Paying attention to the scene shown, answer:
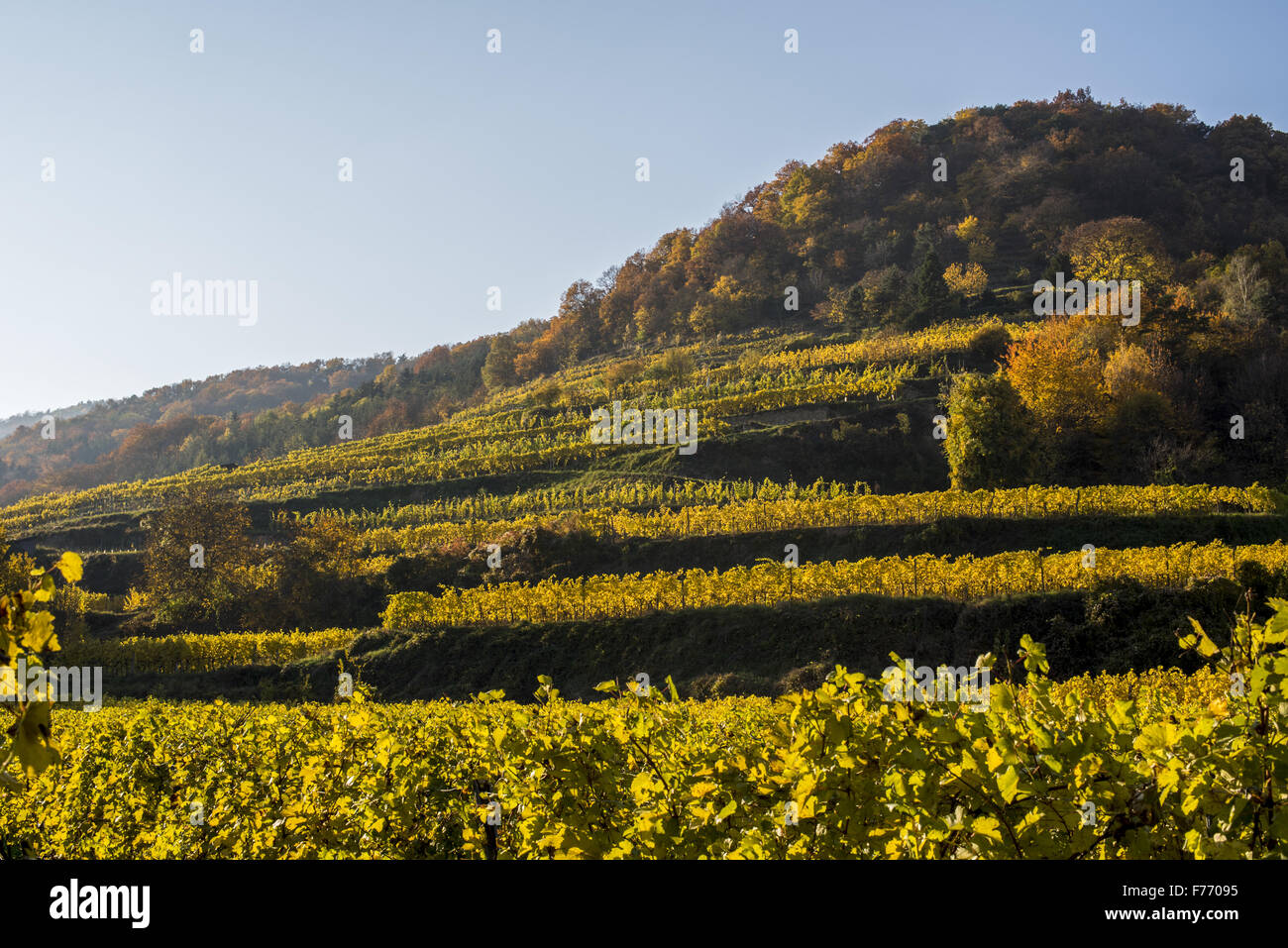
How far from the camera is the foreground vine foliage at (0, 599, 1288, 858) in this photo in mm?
2197

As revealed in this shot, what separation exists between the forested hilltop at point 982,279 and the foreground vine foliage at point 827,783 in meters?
25.0

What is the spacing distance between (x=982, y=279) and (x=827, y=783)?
1895 inches

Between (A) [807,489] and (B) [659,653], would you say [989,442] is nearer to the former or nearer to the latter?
(A) [807,489]

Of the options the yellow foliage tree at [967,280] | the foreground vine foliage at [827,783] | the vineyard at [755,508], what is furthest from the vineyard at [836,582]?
the yellow foliage tree at [967,280]

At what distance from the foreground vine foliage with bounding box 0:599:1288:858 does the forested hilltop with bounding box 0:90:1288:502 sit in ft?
82.0

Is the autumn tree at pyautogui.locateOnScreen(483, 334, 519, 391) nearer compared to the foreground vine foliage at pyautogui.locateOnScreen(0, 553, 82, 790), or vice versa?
the foreground vine foliage at pyautogui.locateOnScreen(0, 553, 82, 790)

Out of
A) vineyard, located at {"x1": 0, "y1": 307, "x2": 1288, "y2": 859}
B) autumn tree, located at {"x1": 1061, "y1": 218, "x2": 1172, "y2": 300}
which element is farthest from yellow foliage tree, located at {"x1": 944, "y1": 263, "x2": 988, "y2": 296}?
vineyard, located at {"x1": 0, "y1": 307, "x2": 1288, "y2": 859}

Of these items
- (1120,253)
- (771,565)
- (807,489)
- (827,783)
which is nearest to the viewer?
(827,783)

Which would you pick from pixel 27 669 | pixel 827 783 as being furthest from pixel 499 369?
pixel 27 669

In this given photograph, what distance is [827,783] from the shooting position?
2518 millimetres

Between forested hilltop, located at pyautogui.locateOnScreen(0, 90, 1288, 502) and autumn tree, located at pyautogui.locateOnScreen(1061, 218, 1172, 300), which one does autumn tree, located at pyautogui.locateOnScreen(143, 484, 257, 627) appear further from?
autumn tree, located at pyautogui.locateOnScreen(1061, 218, 1172, 300)
